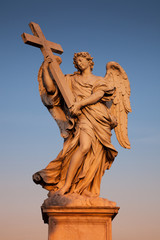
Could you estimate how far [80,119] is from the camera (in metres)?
8.20

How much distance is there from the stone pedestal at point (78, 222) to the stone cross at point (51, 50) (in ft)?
6.75

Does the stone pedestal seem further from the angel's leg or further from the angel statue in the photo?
the angel's leg

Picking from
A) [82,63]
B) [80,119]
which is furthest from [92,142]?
[82,63]

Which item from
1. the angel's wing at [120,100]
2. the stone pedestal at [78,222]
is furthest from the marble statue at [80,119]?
the stone pedestal at [78,222]

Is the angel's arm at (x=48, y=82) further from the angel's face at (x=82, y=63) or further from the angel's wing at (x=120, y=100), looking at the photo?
the angel's wing at (x=120, y=100)

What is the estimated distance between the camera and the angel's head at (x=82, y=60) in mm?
8711

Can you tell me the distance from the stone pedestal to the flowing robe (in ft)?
1.88

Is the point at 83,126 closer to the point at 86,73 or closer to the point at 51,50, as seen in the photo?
the point at 86,73

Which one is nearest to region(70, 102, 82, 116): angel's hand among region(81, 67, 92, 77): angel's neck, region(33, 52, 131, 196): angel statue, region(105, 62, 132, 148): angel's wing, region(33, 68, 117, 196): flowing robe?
region(33, 52, 131, 196): angel statue

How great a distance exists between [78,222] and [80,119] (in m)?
2.06

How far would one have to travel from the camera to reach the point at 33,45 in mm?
8648

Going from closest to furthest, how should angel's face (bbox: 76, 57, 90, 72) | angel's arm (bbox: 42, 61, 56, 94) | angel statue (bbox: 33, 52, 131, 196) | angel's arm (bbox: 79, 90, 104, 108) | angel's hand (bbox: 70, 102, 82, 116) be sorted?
1. angel statue (bbox: 33, 52, 131, 196)
2. angel's hand (bbox: 70, 102, 82, 116)
3. angel's arm (bbox: 79, 90, 104, 108)
4. angel's arm (bbox: 42, 61, 56, 94)
5. angel's face (bbox: 76, 57, 90, 72)

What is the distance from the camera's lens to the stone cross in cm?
818

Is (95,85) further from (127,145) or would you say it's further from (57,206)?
(57,206)
